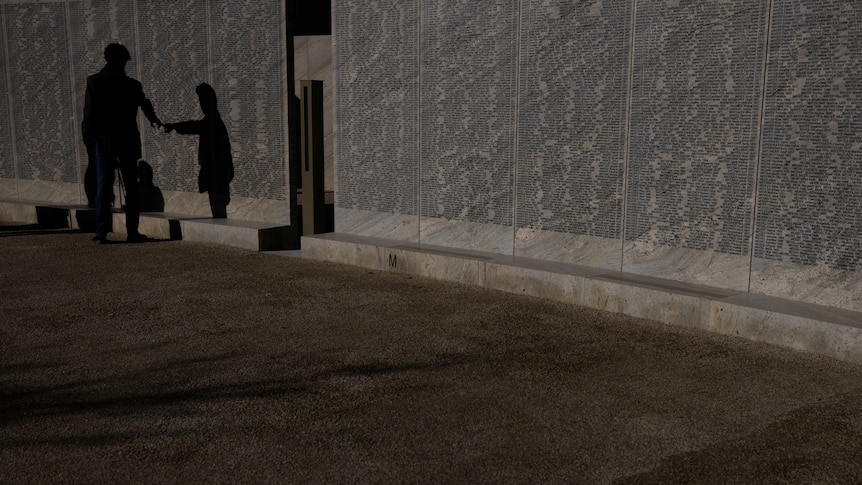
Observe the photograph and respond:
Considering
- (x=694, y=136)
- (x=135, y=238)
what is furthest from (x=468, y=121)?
(x=135, y=238)

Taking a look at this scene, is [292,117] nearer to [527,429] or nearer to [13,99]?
[13,99]

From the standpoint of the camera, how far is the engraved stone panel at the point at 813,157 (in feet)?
17.1

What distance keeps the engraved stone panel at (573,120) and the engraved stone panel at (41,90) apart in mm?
6139

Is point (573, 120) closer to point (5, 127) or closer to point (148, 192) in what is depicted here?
point (148, 192)

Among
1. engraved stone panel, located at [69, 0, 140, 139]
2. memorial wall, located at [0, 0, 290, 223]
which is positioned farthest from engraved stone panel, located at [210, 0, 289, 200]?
engraved stone panel, located at [69, 0, 140, 139]

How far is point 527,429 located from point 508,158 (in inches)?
137

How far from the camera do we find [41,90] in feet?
35.3

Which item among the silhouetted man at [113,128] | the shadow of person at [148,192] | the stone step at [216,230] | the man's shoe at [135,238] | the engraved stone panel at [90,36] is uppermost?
the engraved stone panel at [90,36]

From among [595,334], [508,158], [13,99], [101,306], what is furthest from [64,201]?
[595,334]

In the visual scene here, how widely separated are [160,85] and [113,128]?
1.12m

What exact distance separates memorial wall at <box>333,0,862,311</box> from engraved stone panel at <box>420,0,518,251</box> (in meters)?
0.01

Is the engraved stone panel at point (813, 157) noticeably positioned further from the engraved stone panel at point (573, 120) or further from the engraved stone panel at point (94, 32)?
the engraved stone panel at point (94, 32)

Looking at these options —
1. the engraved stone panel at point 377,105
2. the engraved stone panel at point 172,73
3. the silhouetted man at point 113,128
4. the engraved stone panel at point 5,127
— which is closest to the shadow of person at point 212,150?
the engraved stone panel at point 172,73

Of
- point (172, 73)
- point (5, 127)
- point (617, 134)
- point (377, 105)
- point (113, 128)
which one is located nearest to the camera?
point (617, 134)
